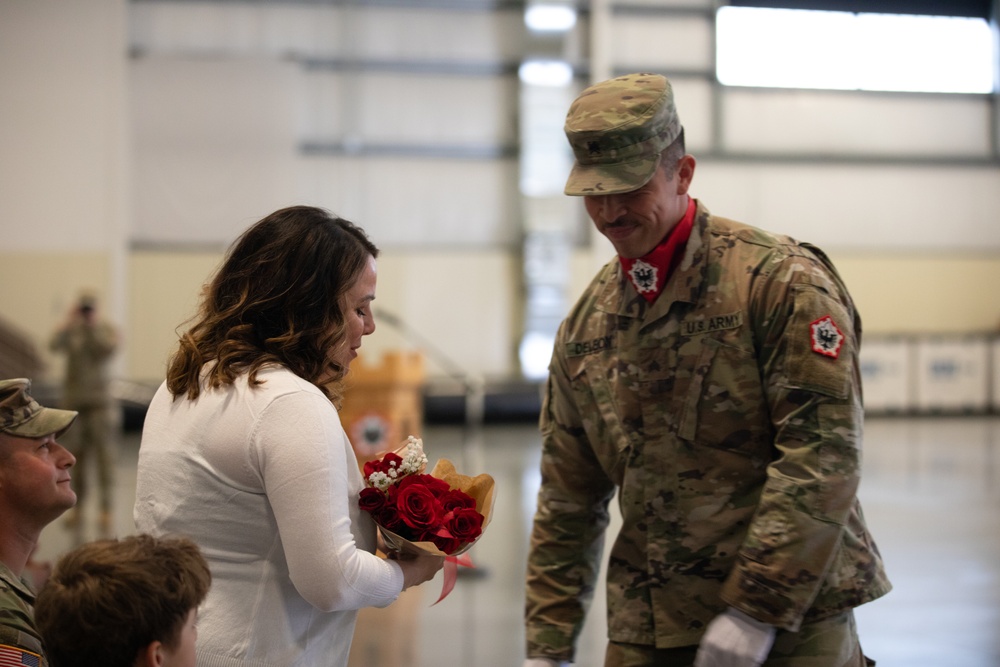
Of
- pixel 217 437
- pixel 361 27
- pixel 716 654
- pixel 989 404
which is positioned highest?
pixel 361 27

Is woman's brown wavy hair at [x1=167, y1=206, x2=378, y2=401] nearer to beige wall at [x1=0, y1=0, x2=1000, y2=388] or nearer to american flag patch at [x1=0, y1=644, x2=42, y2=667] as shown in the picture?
american flag patch at [x1=0, y1=644, x2=42, y2=667]

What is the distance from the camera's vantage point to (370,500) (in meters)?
1.71

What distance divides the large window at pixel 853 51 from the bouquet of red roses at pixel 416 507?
50.4 feet

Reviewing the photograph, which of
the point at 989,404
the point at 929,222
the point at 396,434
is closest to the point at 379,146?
the point at 396,434

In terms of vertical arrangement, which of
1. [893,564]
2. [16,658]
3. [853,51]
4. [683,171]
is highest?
[853,51]

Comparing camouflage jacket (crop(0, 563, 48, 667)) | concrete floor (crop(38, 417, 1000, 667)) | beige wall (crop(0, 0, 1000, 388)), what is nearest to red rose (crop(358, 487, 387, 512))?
camouflage jacket (crop(0, 563, 48, 667))

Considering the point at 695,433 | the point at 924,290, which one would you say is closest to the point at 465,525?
the point at 695,433

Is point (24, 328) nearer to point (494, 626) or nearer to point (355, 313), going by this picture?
point (494, 626)

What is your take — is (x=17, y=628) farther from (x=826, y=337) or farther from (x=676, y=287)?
(x=826, y=337)

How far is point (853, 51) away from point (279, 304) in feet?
54.3

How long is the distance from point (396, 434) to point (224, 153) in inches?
309

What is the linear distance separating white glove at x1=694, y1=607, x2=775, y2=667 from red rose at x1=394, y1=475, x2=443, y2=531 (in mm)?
516

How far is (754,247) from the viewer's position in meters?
1.97

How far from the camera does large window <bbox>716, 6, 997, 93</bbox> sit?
1614 centimetres
